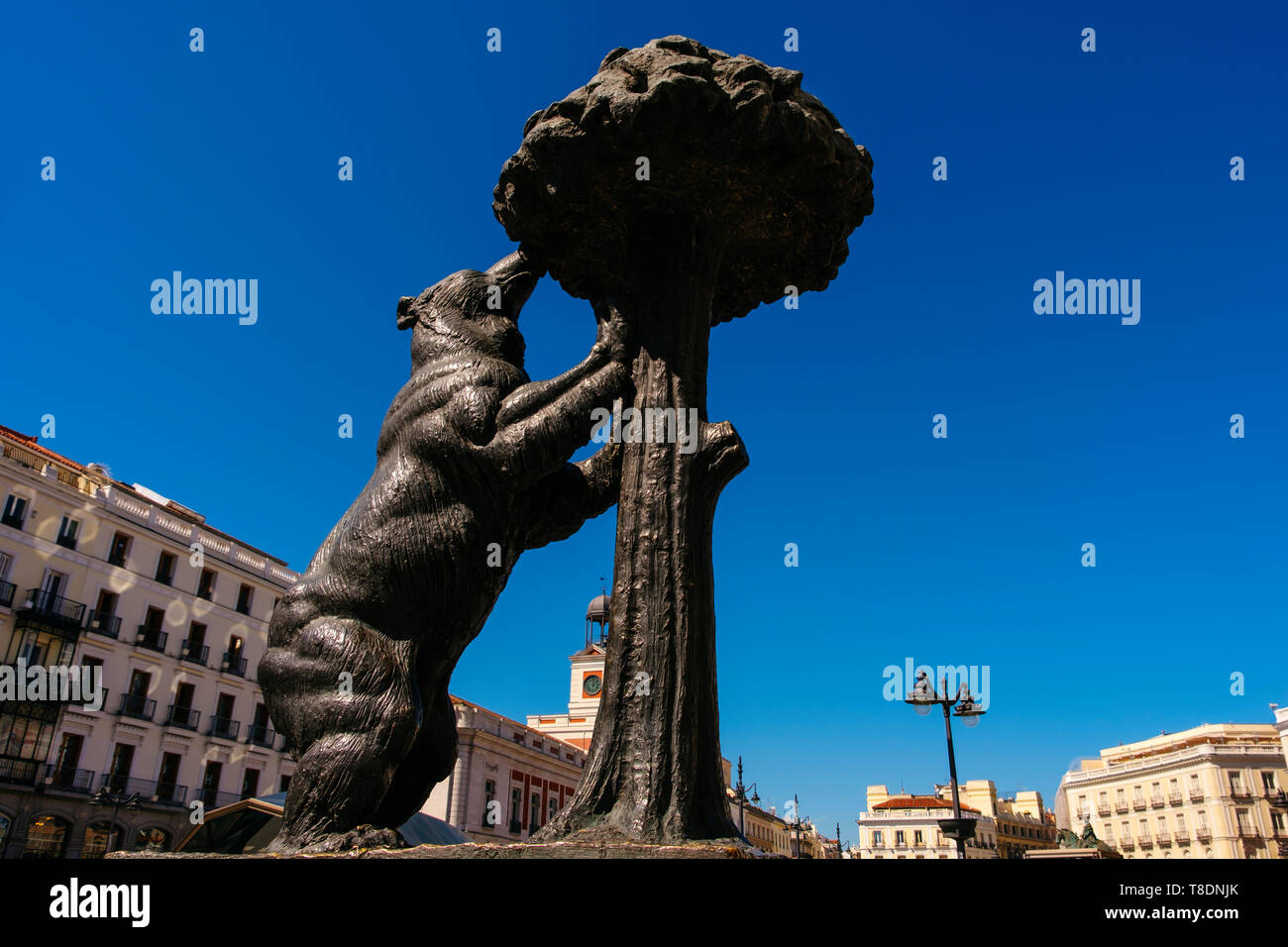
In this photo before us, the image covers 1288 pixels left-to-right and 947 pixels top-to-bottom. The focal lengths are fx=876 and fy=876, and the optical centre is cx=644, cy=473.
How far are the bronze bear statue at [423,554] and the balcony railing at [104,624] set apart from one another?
30827 millimetres

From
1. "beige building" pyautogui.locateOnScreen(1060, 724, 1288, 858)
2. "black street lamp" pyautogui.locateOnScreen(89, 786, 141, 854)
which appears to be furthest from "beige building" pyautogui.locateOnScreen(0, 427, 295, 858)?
"beige building" pyautogui.locateOnScreen(1060, 724, 1288, 858)

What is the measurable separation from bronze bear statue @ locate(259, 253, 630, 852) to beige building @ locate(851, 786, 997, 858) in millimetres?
93473

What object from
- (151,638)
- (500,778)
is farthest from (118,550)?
(500,778)

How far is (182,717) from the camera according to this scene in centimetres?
3136

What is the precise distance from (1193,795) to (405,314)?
77472 millimetres

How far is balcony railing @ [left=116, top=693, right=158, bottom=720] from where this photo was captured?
29.4 m

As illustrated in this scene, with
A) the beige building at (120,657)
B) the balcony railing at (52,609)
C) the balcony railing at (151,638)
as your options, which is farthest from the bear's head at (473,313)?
the balcony railing at (151,638)

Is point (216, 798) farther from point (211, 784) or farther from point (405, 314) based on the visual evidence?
point (405, 314)

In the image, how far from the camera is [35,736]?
26172 mm

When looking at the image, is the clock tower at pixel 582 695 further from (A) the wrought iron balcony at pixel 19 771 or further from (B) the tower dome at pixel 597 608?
(A) the wrought iron balcony at pixel 19 771

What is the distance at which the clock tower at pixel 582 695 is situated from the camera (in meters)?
57.8

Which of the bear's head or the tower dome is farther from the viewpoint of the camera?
the tower dome

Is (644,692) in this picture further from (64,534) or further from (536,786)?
(536,786)

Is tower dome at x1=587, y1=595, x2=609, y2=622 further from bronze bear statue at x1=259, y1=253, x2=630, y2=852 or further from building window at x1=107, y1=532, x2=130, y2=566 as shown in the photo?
bronze bear statue at x1=259, y1=253, x2=630, y2=852
